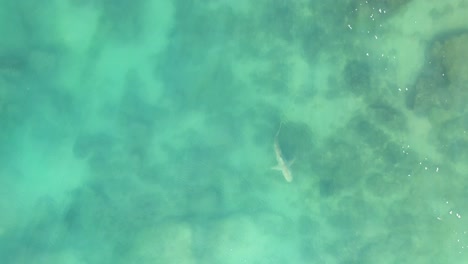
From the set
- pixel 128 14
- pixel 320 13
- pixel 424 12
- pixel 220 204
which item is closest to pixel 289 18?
pixel 320 13

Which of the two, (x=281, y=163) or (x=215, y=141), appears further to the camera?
(x=215, y=141)

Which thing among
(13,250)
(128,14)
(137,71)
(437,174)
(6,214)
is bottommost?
(13,250)

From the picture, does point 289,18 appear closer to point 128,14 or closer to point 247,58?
point 247,58

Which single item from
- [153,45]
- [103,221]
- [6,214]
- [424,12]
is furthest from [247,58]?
[6,214]

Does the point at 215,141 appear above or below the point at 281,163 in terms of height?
above

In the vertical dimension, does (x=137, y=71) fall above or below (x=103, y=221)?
above

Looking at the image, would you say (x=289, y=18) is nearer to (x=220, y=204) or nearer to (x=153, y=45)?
(x=153, y=45)
